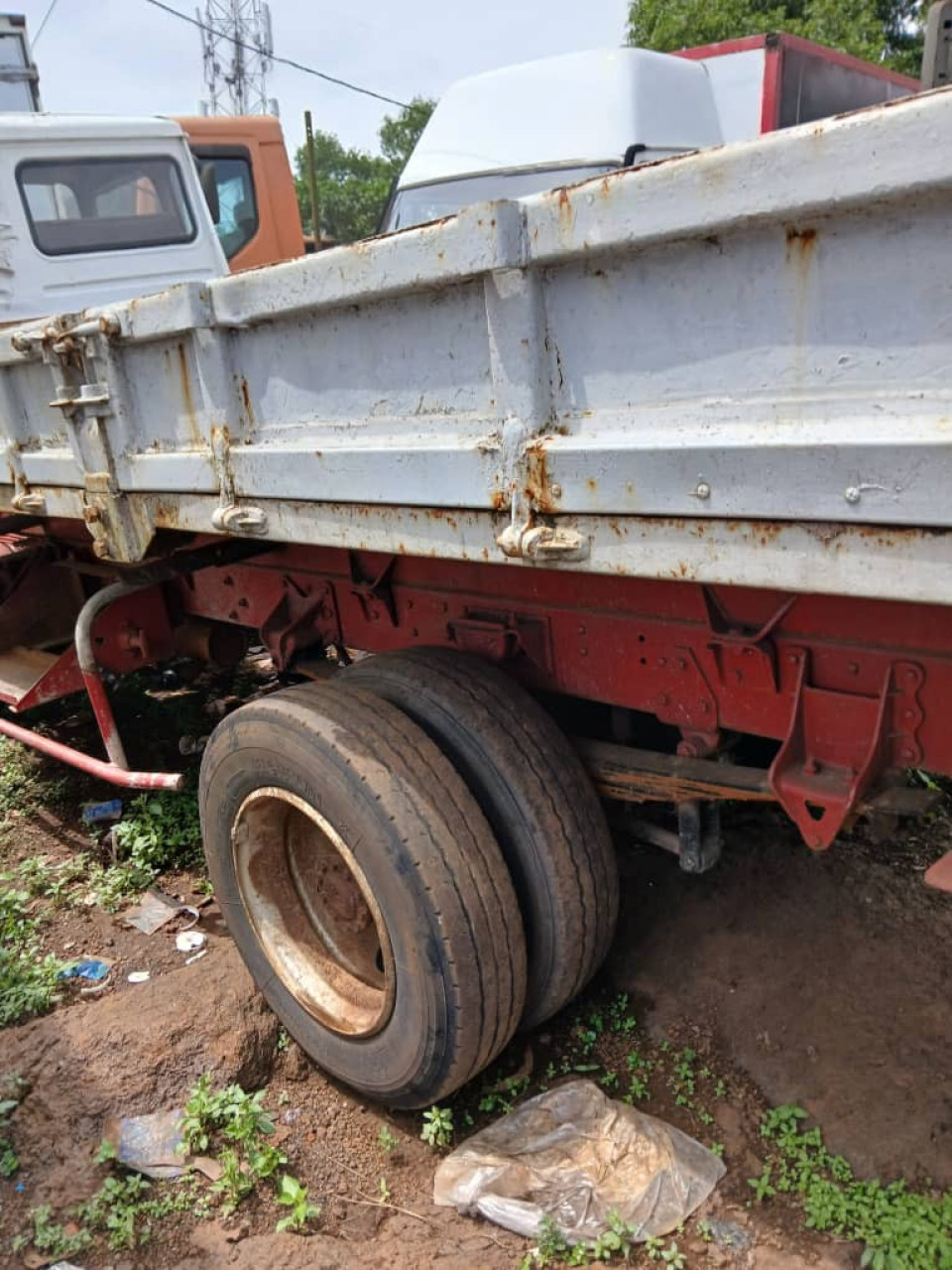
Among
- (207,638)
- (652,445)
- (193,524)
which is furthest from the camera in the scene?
(207,638)

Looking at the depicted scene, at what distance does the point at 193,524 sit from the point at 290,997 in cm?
131

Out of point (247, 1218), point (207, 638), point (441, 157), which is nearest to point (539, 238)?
point (247, 1218)

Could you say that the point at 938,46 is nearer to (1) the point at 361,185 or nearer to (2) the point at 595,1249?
(2) the point at 595,1249

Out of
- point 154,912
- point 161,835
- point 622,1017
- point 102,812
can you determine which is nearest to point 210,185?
point 102,812

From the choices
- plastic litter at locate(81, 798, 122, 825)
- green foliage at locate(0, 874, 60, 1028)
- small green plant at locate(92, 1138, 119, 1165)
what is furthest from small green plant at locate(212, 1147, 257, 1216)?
plastic litter at locate(81, 798, 122, 825)

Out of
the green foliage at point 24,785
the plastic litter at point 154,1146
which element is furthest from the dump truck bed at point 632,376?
the green foliage at point 24,785

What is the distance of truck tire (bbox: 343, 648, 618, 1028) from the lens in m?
2.34

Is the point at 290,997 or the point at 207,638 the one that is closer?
the point at 290,997

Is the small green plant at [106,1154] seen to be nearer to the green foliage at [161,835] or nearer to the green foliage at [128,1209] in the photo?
the green foliage at [128,1209]

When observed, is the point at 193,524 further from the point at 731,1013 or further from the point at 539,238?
the point at 731,1013

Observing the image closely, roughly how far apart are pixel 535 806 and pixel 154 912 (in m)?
1.86

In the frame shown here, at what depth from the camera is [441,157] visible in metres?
5.18

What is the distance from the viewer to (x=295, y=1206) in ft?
7.58

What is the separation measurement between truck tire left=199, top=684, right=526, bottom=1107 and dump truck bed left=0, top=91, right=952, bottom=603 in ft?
1.68
